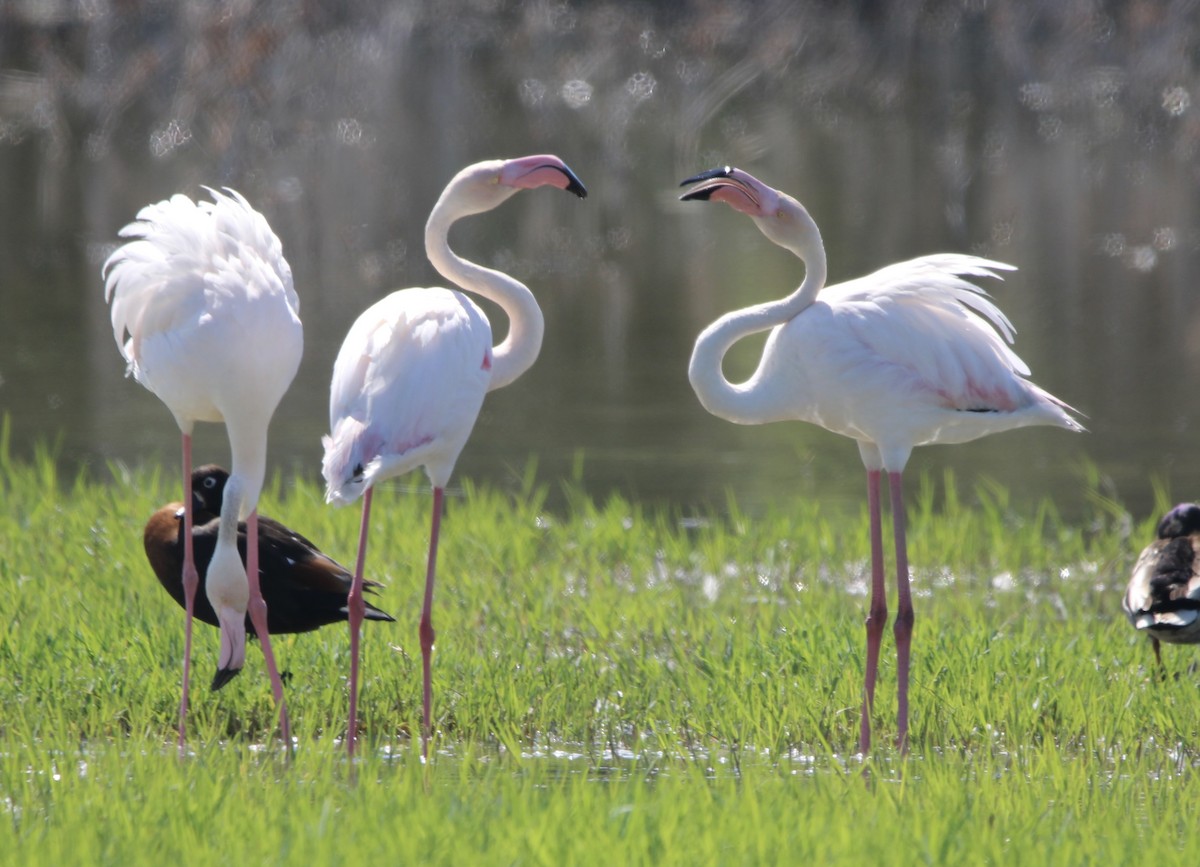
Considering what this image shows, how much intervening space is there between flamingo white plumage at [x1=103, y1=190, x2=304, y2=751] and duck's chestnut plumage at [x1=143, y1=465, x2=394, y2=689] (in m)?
0.30

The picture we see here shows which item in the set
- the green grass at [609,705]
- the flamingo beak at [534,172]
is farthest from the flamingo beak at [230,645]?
the flamingo beak at [534,172]

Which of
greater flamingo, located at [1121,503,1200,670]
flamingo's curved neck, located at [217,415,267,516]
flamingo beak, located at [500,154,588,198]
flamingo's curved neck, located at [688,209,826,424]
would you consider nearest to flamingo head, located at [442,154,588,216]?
flamingo beak, located at [500,154,588,198]

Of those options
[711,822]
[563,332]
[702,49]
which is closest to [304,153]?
[702,49]

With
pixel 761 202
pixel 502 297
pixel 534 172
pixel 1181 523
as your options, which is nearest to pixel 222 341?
pixel 502 297

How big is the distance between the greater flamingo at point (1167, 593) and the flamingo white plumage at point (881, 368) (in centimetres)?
85

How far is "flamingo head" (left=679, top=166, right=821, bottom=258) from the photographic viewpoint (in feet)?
19.7

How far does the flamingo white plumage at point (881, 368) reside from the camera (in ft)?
19.5

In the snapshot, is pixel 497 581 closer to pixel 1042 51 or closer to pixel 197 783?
pixel 197 783

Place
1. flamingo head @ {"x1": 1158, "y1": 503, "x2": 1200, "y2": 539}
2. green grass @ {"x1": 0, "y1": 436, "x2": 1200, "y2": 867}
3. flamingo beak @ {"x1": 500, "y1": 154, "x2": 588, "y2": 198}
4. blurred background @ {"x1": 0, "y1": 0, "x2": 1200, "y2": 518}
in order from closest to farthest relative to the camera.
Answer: green grass @ {"x1": 0, "y1": 436, "x2": 1200, "y2": 867}
flamingo beak @ {"x1": 500, "y1": 154, "x2": 588, "y2": 198}
flamingo head @ {"x1": 1158, "y1": 503, "x2": 1200, "y2": 539}
blurred background @ {"x1": 0, "y1": 0, "x2": 1200, "y2": 518}

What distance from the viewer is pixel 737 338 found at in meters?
6.12

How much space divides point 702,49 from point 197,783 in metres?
20.4

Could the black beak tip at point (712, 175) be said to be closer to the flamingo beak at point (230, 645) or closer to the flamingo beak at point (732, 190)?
the flamingo beak at point (732, 190)

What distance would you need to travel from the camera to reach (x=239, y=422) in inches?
228

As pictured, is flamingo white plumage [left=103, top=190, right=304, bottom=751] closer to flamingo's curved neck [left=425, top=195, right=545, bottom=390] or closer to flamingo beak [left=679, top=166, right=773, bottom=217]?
flamingo's curved neck [left=425, top=195, right=545, bottom=390]
